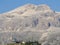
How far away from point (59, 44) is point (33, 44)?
25564 mm

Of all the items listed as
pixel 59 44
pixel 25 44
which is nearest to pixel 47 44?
pixel 59 44

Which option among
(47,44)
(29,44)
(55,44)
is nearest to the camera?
(29,44)

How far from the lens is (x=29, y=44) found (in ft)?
239

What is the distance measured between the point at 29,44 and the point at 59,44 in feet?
86.9

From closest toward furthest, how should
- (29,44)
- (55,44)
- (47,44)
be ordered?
(29,44) < (55,44) < (47,44)

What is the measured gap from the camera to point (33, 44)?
73.6m

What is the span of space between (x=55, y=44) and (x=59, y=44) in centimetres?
281

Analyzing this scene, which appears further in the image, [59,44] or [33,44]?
[59,44]

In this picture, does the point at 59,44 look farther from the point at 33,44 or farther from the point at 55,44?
the point at 33,44

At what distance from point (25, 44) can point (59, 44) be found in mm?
25544

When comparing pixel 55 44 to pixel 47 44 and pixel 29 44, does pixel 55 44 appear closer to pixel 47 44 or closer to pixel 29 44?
pixel 47 44

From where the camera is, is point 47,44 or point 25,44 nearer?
point 25,44

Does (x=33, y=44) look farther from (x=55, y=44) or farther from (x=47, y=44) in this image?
(x=47, y=44)

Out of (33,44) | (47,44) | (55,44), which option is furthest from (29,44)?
(47,44)
